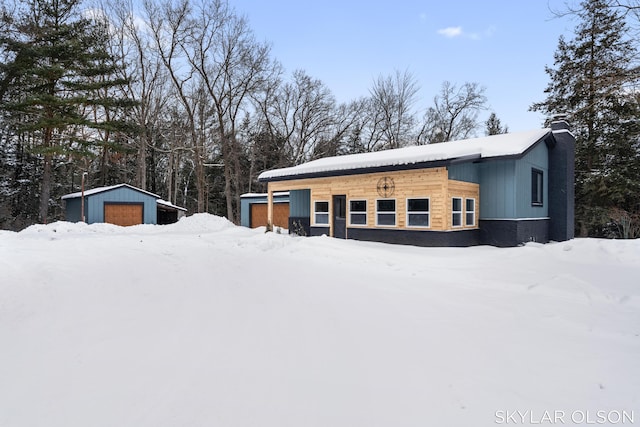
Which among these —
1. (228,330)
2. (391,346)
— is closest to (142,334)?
(228,330)

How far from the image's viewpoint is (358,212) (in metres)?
13.5

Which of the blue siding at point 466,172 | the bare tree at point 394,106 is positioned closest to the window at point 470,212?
the blue siding at point 466,172

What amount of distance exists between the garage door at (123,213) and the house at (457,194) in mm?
11379

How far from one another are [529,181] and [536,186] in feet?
3.08

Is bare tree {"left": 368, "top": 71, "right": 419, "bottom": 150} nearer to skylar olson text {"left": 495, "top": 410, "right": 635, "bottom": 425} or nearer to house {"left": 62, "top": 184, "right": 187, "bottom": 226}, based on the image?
house {"left": 62, "top": 184, "right": 187, "bottom": 226}

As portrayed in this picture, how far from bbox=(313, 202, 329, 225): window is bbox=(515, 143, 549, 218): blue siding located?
713cm

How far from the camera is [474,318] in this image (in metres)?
4.29

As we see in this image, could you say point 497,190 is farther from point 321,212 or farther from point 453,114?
point 453,114

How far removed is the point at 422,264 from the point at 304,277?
3.21 m

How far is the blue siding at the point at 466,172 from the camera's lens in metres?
11.6

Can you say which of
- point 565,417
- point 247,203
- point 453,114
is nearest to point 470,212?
point 565,417

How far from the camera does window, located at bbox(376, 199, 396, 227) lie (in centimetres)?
1255

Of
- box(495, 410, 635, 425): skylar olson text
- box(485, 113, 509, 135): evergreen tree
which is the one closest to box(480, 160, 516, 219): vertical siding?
box(495, 410, 635, 425): skylar olson text

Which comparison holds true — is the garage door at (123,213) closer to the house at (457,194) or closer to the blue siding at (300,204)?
the blue siding at (300,204)
